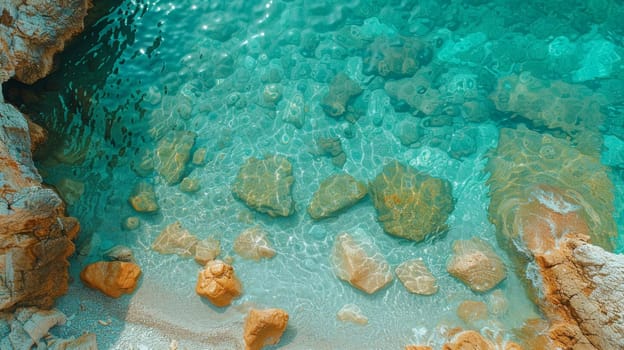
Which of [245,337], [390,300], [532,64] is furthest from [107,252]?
[532,64]

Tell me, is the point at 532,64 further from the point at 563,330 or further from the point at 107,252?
the point at 107,252

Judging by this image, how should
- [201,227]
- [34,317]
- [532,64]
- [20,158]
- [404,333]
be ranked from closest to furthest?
1. [34,317]
2. [20,158]
3. [404,333]
4. [201,227]
5. [532,64]

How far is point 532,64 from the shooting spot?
28.8 ft

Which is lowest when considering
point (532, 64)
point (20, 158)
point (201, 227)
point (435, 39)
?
point (201, 227)

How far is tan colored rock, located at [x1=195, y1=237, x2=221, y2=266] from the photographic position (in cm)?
723

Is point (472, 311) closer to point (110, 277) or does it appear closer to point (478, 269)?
point (478, 269)

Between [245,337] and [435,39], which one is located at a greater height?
[435,39]

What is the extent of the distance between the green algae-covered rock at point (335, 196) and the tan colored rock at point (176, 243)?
2.04 meters

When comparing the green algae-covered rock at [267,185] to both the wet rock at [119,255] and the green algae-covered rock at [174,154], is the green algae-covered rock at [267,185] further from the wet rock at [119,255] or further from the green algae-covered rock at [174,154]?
the wet rock at [119,255]

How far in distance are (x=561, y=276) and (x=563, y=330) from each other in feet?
2.40

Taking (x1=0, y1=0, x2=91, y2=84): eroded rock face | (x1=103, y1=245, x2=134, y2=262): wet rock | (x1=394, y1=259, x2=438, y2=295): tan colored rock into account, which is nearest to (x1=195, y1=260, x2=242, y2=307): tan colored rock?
(x1=103, y1=245, x2=134, y2=262): wet rock

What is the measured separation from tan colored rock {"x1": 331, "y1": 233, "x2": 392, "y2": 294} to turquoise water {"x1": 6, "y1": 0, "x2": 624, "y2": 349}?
0.56 feet

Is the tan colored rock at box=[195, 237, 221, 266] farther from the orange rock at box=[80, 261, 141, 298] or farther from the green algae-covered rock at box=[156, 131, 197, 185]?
the green algae-covered rock at box=[156, 131, 197, 185]

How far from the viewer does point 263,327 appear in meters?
6.32
